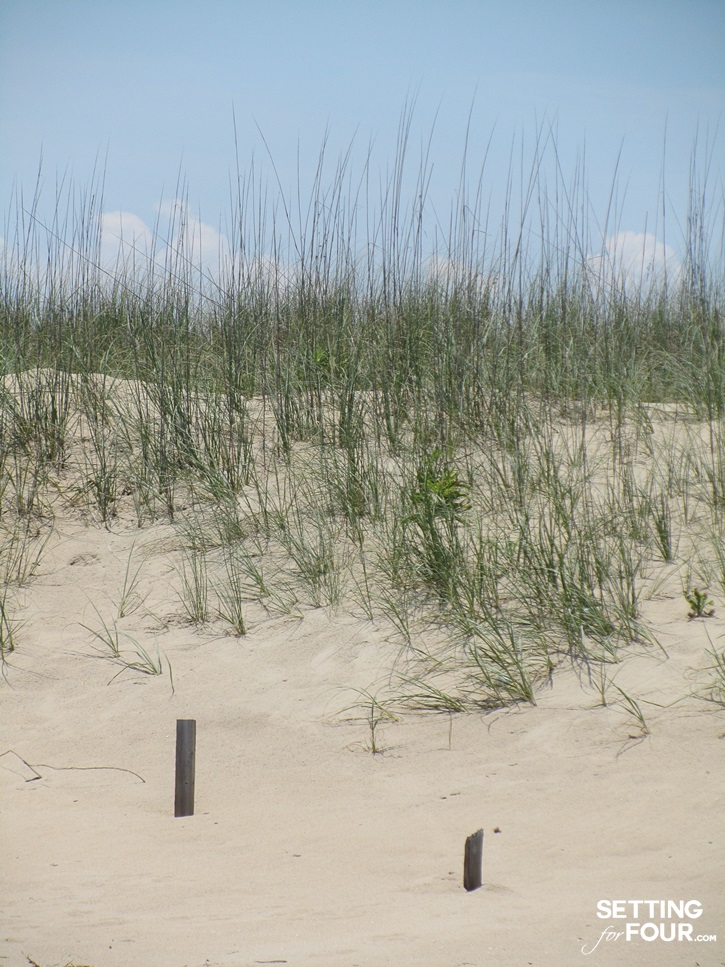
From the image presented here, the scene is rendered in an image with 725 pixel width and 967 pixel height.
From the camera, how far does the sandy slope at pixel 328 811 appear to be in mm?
1844

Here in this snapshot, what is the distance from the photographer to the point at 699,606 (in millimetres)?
3293

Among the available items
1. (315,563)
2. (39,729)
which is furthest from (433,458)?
(39,729)

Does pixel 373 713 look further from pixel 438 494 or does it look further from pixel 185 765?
pixel 438 494

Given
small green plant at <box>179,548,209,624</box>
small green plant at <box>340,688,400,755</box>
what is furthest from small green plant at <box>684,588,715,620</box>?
small green plant at <box>179,548,209,624</box>

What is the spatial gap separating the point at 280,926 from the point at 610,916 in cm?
70

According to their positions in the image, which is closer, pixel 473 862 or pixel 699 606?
pixel 473 862

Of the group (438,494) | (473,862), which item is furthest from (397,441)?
(473,862)

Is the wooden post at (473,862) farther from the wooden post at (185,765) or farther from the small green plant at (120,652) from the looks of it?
the small green plant at (120,652)

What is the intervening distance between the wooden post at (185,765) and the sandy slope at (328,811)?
6 cm

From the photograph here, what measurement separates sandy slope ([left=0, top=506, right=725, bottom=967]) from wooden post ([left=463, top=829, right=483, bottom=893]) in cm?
5

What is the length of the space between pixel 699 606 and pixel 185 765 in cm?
193

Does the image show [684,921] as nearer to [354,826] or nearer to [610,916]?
[610,916]

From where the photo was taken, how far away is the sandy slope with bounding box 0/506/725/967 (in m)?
1.84

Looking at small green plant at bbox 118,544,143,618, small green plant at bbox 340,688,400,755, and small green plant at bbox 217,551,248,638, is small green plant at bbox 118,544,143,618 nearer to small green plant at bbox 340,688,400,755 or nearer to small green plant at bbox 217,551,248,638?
small green plant at bbox 217,551,248,638
